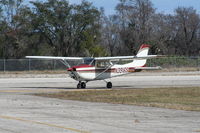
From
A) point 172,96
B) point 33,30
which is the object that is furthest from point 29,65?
point 172,96

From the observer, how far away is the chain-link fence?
57625 millimetres

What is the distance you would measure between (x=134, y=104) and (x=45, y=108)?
3.82 meters

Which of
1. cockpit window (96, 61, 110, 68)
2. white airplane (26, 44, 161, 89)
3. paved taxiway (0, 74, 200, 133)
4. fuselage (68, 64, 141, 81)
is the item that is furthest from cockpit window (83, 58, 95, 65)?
paved taxiway (0, 74, 200, 133)

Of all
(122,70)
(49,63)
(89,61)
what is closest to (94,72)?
(89,61)

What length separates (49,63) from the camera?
58.9 meters

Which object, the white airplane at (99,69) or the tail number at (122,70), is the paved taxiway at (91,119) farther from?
the tail number at (122,70)

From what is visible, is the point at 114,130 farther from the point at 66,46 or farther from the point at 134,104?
the point at 66,46

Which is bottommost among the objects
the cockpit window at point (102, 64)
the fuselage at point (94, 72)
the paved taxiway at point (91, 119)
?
the paved taxiway at point (91, 119)

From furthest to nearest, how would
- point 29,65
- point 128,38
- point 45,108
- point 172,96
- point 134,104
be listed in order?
point 128,38 < point 29,65 < point 172,96 < point 134,104 < point 45,108

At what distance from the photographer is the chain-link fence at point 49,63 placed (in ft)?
189

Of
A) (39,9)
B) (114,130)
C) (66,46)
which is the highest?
(39,9)

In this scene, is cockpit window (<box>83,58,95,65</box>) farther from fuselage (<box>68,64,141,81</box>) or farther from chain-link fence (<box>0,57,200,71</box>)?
chain-link fence (<box>0,57,200,71</box>)

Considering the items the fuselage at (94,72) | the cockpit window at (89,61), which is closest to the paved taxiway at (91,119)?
the fuselage at (94,72)

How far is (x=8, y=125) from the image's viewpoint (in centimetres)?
1342
